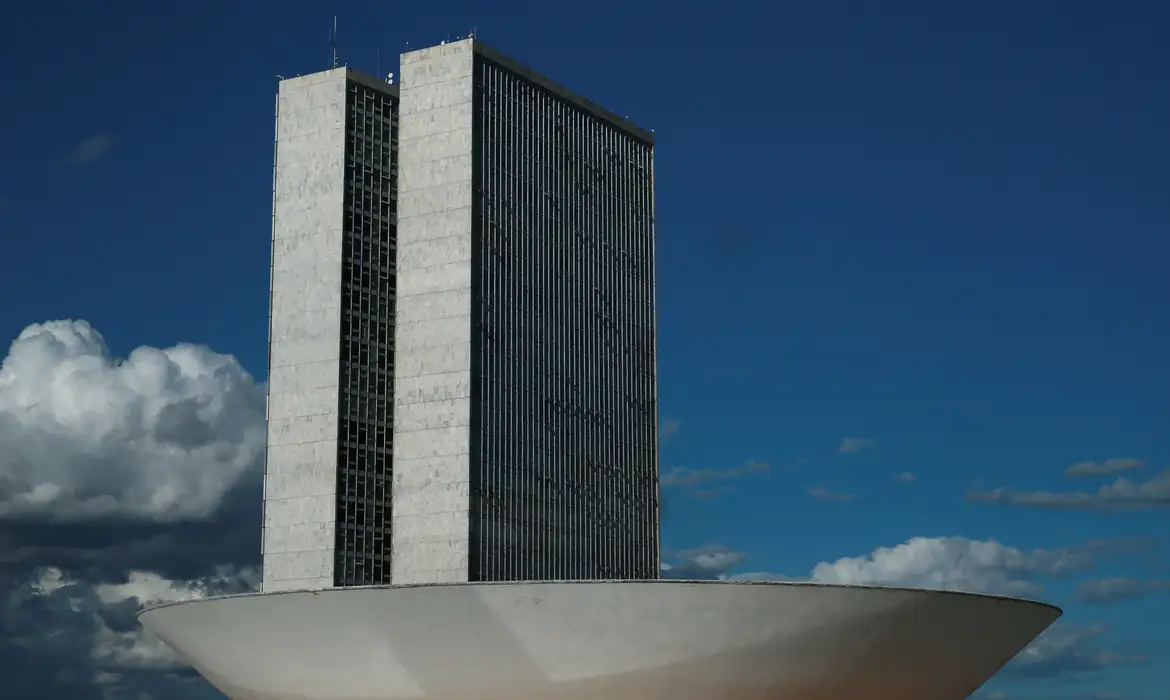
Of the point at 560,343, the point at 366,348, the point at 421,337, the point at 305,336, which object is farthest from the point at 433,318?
the point at 560,343

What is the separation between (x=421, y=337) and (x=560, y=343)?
10998 millimetres

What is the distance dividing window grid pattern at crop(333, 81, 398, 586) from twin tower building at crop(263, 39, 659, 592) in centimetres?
11

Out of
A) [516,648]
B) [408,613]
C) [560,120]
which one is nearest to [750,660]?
[516,648]

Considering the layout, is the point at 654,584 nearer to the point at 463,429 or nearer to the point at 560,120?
the point at 463,429

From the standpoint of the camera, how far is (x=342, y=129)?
98.3 metres

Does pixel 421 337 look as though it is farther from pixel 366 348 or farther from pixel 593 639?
pixel 593 639

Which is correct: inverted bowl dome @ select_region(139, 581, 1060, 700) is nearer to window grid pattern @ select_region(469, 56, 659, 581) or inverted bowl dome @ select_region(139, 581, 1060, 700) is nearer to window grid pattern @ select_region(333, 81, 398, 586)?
window grid pattern @ select_region(333, 81, 398, 586)

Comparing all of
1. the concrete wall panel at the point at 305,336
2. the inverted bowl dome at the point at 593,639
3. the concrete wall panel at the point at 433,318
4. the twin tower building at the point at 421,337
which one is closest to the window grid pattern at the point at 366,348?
the twin tower building at the point at 421,337

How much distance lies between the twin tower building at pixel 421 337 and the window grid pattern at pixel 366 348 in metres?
0.11

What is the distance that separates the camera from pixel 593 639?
76375 mm

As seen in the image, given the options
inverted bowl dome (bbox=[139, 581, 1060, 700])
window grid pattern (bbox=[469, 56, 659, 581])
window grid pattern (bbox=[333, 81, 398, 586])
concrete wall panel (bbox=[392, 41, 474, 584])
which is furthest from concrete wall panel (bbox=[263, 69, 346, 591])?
inverted bowl dome (bbox=[139, 581, 1060, 700])

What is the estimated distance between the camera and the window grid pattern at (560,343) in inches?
3861

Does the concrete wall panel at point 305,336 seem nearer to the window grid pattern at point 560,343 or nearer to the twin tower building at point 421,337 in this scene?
the twin tower building at point 421,337

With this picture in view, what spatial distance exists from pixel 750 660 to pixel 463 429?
78.9ft
